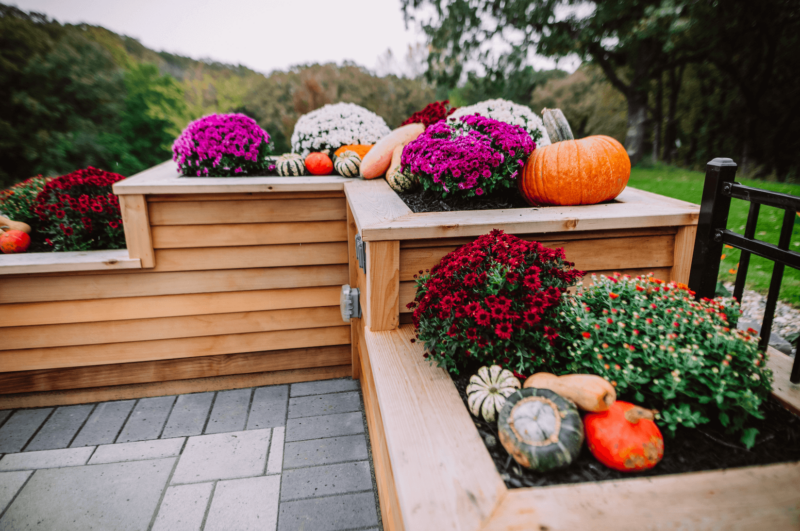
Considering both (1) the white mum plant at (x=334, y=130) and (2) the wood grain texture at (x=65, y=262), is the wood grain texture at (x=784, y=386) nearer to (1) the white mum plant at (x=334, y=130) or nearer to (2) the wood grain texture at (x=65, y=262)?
(1) the white mum plant at (x=334, y=130)

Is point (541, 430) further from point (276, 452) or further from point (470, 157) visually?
point (276, 452)

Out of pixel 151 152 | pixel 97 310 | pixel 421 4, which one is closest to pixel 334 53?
pixel 151 152

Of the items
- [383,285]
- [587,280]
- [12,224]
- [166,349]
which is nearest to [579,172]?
[587,280]

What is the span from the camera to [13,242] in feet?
7.33

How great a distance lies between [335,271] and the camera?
245 cm

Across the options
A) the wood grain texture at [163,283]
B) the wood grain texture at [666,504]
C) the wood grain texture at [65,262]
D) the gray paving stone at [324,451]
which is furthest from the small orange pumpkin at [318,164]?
the wood grain texture at [666,504]

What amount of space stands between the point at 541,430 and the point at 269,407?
184 centimetres

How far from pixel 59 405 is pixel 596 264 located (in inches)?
118

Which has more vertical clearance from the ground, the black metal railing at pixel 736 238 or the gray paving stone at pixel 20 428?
the black metal railing at pixel 736 238

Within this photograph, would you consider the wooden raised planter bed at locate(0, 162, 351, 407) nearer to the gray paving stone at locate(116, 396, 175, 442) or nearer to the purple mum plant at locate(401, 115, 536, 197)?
the gray paving stone at locate(116, 396, 175, 442)

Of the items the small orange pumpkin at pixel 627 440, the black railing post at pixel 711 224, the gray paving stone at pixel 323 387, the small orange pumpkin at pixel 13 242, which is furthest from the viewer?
the gray paving stone at pixel 323 387

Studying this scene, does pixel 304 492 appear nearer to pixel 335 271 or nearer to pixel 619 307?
pixel 335 271

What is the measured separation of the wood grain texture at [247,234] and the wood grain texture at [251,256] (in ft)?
0.11

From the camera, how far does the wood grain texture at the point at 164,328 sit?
226 cm
